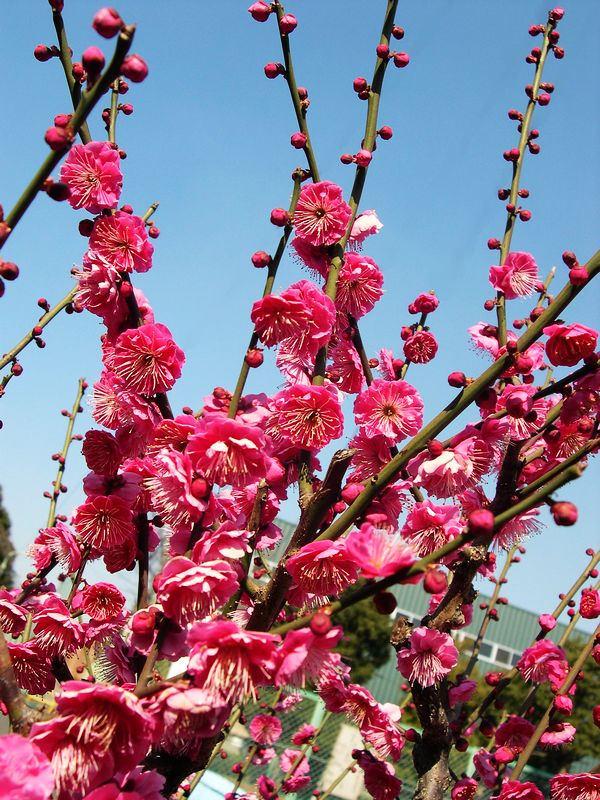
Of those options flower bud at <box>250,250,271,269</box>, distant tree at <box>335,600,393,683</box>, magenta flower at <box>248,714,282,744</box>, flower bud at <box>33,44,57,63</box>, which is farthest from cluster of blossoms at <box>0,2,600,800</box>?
distant tree at <box>335,600,393,683</box>

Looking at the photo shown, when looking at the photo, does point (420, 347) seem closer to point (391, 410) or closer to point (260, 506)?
point (391, 410)

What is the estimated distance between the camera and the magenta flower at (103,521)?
6.20 feet

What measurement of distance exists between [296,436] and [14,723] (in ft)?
2.85

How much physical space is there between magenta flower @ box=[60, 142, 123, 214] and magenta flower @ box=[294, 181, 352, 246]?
0.49 meters

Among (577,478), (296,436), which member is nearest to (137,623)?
(296,436)

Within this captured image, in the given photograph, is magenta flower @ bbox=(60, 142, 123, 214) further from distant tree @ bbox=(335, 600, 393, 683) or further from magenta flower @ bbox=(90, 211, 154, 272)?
distant tree @ bbox=(335, 600, 393, 683)

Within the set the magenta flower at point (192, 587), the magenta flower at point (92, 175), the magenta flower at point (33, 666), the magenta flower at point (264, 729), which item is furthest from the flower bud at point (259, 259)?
the magenta flower at point (264, 729)

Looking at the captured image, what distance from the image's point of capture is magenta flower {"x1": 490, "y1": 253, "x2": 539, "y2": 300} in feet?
8.14

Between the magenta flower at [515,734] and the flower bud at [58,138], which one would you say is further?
the magenta flower at [515,734]

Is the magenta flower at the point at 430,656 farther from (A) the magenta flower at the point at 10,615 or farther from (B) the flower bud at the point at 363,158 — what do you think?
(B) the flower bud at the point at 363,158

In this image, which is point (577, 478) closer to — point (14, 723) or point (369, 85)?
point (14, 723)

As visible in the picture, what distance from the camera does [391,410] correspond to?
198 cm

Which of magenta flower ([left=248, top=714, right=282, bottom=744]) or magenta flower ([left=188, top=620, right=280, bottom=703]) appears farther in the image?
magenta flower ([left=248, top=714, right=282, bottom=744])

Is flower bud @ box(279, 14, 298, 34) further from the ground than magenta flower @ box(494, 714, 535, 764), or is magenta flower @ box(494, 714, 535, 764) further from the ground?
flower bud @ box(279, 14, 298, 34)
